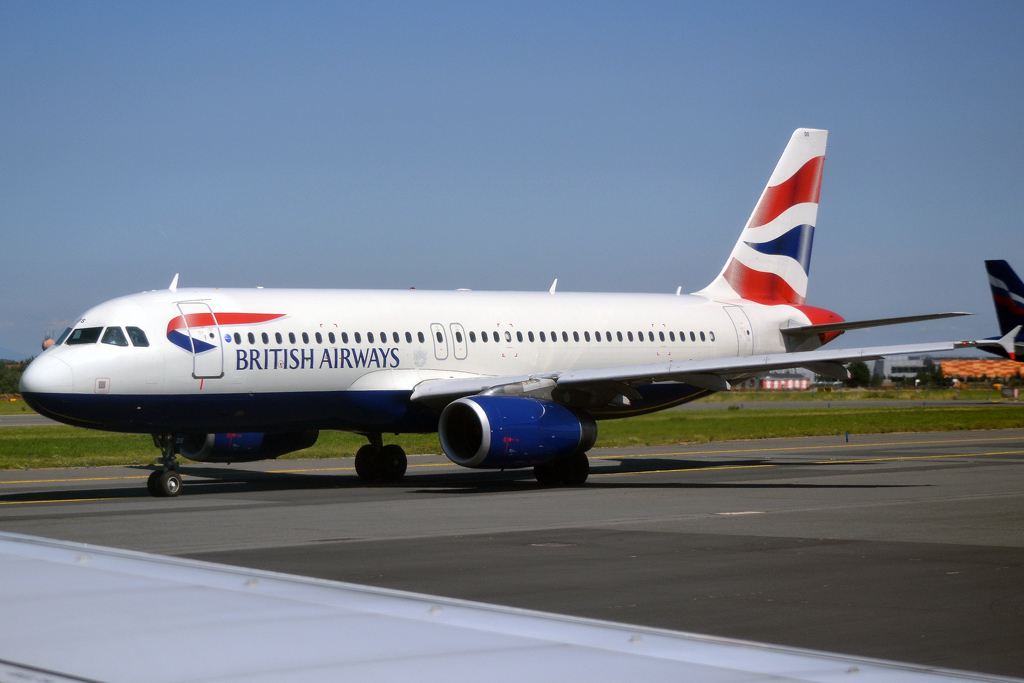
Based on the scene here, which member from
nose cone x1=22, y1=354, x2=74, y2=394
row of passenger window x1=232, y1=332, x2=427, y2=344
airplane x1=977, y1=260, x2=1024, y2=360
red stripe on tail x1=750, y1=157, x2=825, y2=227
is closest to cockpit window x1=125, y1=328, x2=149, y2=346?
nose cone x1=22, y1=354, x2=74, y2=394

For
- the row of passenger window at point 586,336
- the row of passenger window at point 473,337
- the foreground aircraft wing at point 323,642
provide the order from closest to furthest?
1. the foreground aircraft wing at point 323,642
2. the row of passenger window at point 473,337
3. the row of passenger window at point 586,336

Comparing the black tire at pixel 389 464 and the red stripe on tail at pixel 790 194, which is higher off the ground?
the red stripe on tail at pixel 790 194

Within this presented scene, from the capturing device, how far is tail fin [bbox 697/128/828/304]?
28.3 meters

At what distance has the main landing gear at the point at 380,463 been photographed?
22844mm

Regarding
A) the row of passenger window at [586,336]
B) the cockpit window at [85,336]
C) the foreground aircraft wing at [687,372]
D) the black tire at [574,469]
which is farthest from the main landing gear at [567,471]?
the cockpit window at [85,336]

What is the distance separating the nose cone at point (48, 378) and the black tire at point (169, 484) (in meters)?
2.09

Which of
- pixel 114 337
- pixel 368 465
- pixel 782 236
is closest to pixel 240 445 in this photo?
pixel 368 465

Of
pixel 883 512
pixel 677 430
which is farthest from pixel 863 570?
pixel 677 430

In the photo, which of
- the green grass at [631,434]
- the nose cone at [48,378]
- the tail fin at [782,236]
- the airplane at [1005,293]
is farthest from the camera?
the airplane at [1005,293]

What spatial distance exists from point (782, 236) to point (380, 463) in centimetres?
1176

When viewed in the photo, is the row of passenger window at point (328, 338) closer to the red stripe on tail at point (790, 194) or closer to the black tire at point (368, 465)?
the black tire at point (368, 465)

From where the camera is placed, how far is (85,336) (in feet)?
62.3

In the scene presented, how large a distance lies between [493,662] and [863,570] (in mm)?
8596

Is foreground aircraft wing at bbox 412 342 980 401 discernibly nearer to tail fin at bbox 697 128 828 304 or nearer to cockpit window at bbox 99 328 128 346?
cockpit window at bbox 99 328 128 346
